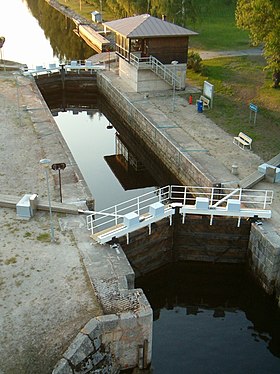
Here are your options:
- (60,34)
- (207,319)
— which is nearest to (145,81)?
(207,319)

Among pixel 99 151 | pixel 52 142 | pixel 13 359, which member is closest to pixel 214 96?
pixel 99 151

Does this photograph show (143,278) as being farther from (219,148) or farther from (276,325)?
(219,148)

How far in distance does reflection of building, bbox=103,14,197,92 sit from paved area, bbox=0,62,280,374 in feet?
9.63

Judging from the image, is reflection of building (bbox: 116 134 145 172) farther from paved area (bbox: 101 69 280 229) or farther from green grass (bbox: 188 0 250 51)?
green grass (bbox: 188 0 250 51)

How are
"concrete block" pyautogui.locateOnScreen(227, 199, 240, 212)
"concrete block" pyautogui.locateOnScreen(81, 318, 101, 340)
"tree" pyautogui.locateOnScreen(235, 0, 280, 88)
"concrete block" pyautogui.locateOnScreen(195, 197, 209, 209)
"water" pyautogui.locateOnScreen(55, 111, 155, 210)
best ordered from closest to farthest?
"concrete block" pyautogui.locateOnScreen(81, 318, 101, 340), "concrete block" pyautogui.locateOnScreen(227, 199, 240, 212), "concrete block" pyautogui.locateOnScreen(195, 197, 209, 209), "water" pyautogui.locateOnScreen(55, 111, 155, 210), "tree" pyautogui.locateOnScreen(235, 0, 280, 88)

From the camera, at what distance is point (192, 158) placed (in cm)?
2164

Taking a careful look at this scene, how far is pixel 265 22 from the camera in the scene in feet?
91.1

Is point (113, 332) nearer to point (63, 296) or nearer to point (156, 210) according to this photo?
point (63, 296)

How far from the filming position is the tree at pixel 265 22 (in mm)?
26562

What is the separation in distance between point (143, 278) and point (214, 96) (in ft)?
52.6

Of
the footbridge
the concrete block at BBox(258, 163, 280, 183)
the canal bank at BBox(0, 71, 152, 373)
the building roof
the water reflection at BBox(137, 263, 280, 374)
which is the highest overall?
the building roof

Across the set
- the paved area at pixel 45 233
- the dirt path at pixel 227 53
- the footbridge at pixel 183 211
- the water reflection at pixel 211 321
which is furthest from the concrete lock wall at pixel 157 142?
the dirt path at pixel 227 53

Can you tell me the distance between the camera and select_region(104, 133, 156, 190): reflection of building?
958 inches

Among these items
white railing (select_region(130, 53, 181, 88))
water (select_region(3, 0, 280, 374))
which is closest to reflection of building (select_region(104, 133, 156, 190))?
water (select_region(3, 0, 280, 374))
